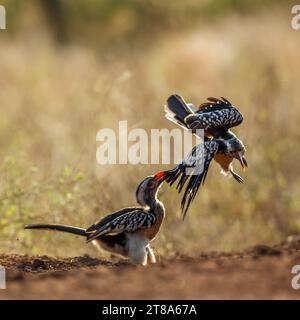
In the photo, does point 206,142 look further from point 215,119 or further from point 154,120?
point 154,120

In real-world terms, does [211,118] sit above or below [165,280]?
above

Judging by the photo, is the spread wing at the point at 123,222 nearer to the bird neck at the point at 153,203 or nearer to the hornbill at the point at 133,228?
the hornbill at the point at 133,228

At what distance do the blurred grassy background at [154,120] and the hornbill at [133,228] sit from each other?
1168 mm

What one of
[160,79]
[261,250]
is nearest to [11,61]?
[160,79]

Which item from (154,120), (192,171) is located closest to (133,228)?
(192,171)

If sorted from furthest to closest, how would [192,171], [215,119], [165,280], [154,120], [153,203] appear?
[154,120]
[215,119]
[153,203]
[192,171]
[165,280]

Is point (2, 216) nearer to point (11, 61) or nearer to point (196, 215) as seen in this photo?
point (196, 215)

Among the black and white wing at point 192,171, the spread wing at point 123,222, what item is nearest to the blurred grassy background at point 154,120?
the spread wing at point 123,222

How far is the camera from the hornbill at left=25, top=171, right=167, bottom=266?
818 centimetres

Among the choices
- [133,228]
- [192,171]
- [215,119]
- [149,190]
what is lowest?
[133,228]

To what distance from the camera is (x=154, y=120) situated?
40.8ft

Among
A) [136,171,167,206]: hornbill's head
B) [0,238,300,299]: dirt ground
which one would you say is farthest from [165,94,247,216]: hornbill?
[0,238,300,299]: dirt ground

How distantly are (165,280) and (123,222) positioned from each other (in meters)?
1.48
